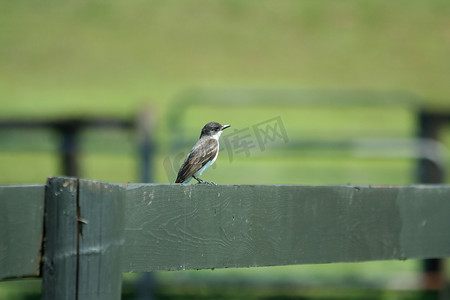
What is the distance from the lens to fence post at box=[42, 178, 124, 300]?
2121 mm

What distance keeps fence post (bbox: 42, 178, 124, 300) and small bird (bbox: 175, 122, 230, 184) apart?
2.39 metres

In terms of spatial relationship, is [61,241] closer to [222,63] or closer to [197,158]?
[197,158]

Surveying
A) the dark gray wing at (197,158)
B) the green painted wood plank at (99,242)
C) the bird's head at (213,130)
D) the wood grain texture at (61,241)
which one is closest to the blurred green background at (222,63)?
the bird's head at (213,130)

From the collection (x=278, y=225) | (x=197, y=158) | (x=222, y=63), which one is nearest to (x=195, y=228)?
(x=278, y=225)

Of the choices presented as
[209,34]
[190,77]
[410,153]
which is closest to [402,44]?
[209,34]

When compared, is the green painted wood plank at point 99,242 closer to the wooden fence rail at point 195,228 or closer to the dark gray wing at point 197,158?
the wooden fence rail at point 195,228

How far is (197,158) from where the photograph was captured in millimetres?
4730

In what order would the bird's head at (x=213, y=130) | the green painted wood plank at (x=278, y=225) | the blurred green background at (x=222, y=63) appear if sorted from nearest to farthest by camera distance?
1. the green painted wood plank at (x=278, y=225)
2. the bird's head at (x=213, y=130)
3. the blurred green background at (x=222, y=63)

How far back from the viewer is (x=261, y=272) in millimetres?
9164

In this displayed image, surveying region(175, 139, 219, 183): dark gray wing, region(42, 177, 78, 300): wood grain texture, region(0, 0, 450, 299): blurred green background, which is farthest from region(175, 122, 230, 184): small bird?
region(0, 0, 450, 299): blurred green background

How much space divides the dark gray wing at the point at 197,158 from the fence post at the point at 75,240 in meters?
2.45

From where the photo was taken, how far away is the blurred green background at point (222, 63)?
2027 cm

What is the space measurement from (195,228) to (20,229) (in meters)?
0.73

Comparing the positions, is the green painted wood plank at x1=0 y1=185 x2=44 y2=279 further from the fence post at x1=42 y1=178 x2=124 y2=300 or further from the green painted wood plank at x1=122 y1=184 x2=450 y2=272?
the green painted wood plank at x1=122 y1=184 x2=450 y2=272
